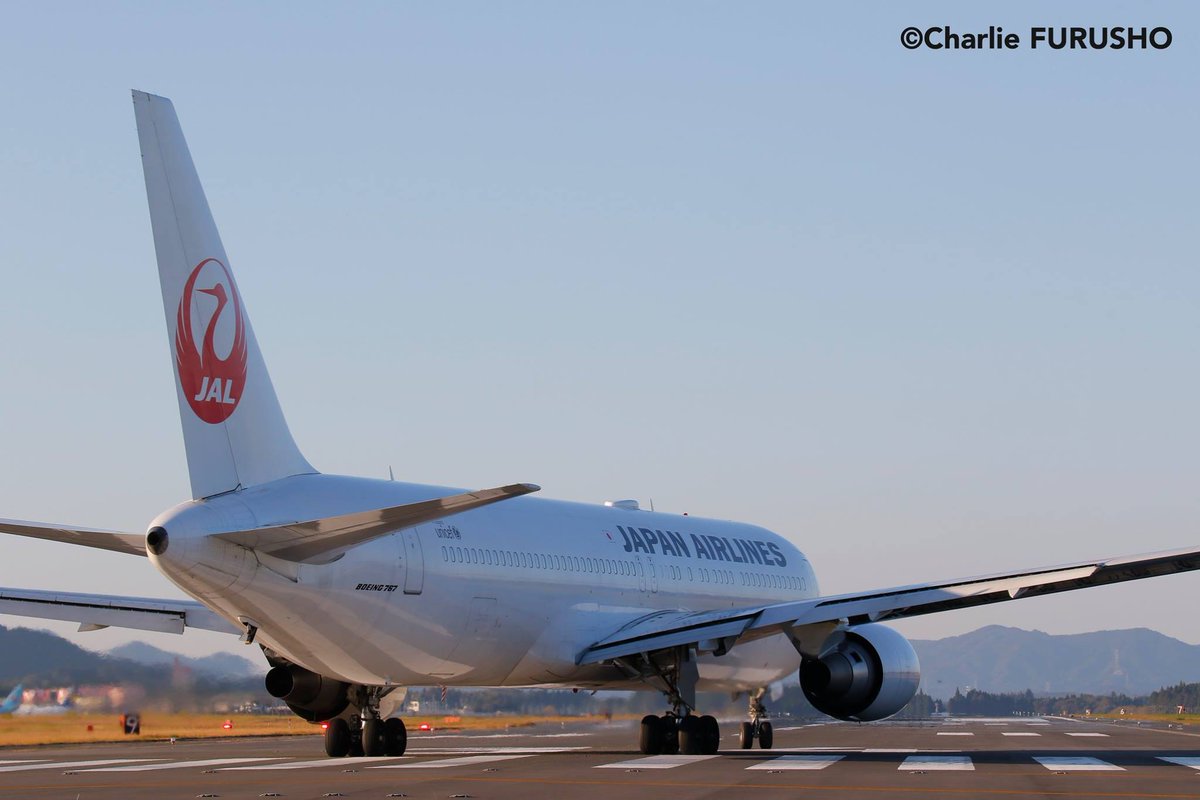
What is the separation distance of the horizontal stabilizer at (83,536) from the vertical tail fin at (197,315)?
2.89 feet

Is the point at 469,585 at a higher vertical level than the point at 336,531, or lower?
lower

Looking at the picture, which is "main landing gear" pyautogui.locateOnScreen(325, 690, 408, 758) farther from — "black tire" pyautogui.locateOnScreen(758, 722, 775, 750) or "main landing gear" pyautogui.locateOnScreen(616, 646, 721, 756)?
"black tire" pyautogui.locateOnScreen(758, 722, 775, 750)

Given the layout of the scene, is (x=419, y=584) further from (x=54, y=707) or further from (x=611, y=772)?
(x=54, y=707)

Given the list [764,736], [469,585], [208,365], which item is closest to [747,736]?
[764,736]

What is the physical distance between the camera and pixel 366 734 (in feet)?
75.7

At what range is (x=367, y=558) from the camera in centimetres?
1988

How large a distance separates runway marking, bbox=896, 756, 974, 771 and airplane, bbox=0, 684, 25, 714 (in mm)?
20456

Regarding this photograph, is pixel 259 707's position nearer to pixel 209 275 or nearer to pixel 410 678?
pixel 410 678

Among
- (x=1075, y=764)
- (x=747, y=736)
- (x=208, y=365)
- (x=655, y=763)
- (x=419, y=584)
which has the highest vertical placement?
(x=208, y=365)

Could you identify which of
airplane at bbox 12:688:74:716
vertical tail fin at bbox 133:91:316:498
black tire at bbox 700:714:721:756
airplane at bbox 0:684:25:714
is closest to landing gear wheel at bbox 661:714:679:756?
black tire at bbox 700:714:721:756

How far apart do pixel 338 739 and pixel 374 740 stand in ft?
1.75

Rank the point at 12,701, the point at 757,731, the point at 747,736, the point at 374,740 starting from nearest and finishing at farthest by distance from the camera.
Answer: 1. the point at 374,740
2. the point at 747,736
3. the point at 757,731
4. the point at 12,701

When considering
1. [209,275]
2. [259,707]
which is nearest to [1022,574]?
[209,275]

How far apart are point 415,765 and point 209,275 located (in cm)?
678
